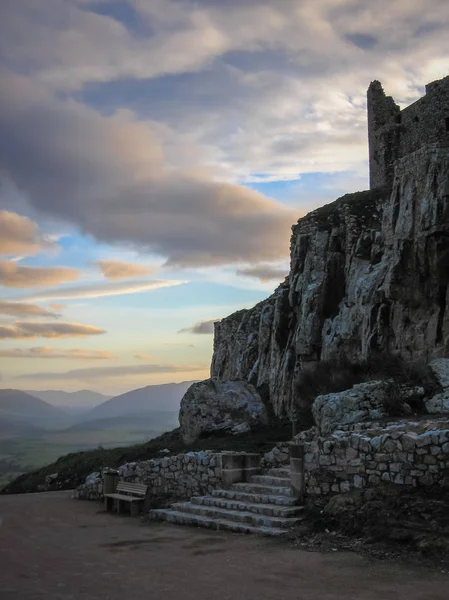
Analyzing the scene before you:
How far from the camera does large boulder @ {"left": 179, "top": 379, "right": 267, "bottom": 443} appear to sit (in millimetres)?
21734

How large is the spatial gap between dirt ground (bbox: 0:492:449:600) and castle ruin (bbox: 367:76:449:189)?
25585 millimetres

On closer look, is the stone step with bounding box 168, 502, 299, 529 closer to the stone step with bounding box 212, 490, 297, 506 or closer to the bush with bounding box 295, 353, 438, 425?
the stone step with bounding box 212, 490, 297, 506

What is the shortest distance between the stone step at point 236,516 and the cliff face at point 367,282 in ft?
38.8

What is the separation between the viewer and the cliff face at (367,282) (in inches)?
897

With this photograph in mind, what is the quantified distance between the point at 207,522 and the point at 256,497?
4.00 feet

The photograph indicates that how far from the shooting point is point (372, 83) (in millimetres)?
36375

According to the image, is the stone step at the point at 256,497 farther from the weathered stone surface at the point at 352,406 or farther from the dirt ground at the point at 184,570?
the weathered stone surface at the point at 352,406

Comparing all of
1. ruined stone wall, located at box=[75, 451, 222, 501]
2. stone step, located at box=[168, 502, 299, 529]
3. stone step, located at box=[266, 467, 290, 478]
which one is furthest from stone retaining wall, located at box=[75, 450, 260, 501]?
stone step, located at box=[168, 502, 299, 529]

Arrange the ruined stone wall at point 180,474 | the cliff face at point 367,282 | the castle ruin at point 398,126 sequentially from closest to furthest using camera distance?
the ruined stone wall at point 180,474, the cliff face at point 367,282, the castle ruin at point 398,126

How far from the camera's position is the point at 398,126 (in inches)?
1336

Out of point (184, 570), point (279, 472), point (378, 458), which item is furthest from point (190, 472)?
point (184, 570)

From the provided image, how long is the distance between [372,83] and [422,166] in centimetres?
1392

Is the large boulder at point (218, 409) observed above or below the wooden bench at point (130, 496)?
above

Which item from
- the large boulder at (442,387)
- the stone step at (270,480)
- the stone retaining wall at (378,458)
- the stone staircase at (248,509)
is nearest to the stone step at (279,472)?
the stone staircase at (248,509)
